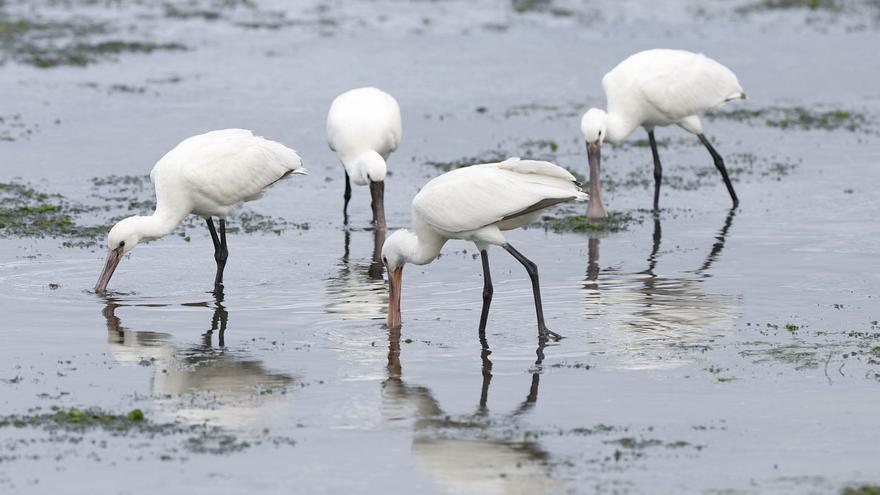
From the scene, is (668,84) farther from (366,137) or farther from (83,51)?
(83,51)

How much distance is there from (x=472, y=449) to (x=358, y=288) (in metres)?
4.49

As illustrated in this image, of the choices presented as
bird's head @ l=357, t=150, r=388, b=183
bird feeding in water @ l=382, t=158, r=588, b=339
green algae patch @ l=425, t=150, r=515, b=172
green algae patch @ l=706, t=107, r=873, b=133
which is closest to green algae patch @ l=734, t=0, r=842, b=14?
green algae patch @ l=706, t=107, r=873, b=133

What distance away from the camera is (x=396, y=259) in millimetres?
11250

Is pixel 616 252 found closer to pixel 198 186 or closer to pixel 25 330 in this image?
pixel 198 186

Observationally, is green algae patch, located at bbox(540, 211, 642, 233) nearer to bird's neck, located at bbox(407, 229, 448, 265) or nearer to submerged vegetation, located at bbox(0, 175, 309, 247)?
submerged vegetation, located at bbox(0, 175, 309, 247)

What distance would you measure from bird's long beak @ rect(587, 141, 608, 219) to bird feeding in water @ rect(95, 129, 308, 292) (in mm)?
Result: 3133

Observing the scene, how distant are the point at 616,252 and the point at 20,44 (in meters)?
14.4

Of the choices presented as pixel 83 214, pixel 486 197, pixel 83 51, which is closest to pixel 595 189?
pixel 83 214

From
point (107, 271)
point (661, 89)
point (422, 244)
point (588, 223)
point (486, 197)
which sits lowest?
point (588, 223)

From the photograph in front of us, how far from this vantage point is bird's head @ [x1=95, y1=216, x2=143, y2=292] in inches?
489

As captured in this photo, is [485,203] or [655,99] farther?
[655,99]

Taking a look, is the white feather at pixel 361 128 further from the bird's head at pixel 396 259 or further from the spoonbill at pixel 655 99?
the bird's head at pixel 396 259

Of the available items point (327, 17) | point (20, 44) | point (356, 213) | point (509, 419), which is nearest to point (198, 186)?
point (356, 213)

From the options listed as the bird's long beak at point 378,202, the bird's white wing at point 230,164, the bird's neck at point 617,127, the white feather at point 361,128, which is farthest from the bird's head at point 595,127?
the bird's white wing at point 230,164
